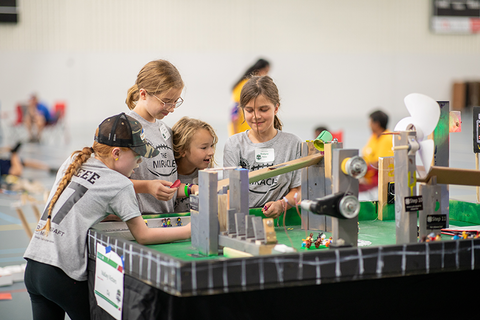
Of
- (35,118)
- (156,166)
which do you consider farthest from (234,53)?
(156,166)

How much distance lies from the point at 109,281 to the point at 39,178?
6222 mm

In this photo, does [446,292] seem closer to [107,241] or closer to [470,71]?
[107,241]

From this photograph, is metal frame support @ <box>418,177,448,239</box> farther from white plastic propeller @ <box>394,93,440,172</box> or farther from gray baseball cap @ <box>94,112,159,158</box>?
gray baseball cap @ <box>94,112,159,158</box>

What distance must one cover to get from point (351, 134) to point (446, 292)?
310 inches

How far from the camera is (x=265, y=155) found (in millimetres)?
2115

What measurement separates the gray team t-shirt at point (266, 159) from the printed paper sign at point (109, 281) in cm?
79

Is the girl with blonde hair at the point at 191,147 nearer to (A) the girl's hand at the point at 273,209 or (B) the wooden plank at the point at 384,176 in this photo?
(A) the girl's hand at the point at 273,209

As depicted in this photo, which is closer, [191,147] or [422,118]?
[422,118]

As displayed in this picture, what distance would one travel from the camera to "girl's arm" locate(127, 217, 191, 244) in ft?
4.97

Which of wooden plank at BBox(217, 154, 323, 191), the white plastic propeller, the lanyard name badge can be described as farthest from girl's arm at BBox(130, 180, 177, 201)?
the white plastic propeller

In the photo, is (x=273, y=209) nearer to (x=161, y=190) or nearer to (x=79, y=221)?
(x=161, y=190)

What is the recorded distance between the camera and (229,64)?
8883 millimetres

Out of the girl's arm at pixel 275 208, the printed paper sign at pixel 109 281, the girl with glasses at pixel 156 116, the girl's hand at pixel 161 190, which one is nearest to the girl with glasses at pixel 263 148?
the girl's arm at pixel 275 208

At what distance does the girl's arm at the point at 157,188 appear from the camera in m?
1.81
